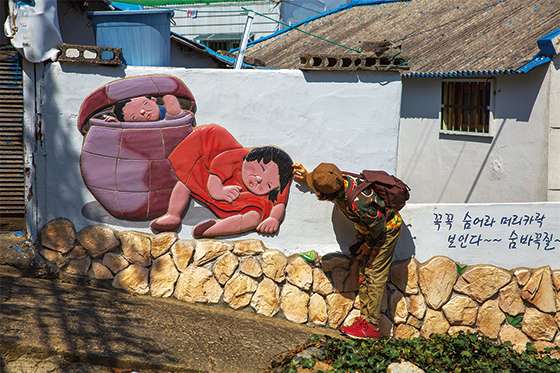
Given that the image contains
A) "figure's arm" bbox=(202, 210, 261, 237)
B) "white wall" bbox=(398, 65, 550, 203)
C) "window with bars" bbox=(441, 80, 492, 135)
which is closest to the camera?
"figure's arm" bbox=(202, 210, 261, 237)

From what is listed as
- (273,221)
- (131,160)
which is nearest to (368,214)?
(273,221)

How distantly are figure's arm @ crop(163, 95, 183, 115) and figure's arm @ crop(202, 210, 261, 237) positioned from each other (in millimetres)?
1249

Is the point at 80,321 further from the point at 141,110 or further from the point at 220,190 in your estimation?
the point at 141,110

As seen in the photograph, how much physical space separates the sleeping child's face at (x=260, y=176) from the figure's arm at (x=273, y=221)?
221 mm

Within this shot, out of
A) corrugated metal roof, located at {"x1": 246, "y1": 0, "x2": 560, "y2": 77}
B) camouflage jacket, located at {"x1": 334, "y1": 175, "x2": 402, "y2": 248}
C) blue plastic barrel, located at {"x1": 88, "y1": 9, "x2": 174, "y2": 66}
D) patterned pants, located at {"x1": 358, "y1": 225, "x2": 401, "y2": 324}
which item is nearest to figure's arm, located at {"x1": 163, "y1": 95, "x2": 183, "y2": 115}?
blue plastic barrel, located at {"x1": 88, "y1": 9, "x2": 174, "y2": 66}

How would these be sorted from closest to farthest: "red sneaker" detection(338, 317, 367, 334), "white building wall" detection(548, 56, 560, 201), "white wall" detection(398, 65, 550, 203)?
"red sneaker" detection(338, 317, 367, 334) < "white building wall" detection(548, 56, 560, 201) < "white wall" detection(398, 65, 550, 203)

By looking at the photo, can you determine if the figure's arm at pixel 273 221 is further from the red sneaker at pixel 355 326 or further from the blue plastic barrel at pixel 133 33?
the blue plastic barrel at pixel 133 33

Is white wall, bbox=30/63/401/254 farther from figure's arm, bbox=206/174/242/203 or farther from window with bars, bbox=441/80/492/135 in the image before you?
window with bars, bbox=441/80/492/135

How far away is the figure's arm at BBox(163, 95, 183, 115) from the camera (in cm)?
523

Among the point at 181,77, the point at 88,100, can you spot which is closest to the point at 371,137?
the point at 181,77

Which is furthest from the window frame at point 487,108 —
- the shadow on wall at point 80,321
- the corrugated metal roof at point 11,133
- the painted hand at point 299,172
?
the corrugated metal roof at point 11,133

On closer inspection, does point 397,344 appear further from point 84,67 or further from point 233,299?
point 84,67

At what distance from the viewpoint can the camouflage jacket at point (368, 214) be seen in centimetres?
509

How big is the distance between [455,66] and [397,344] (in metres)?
6.30
